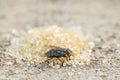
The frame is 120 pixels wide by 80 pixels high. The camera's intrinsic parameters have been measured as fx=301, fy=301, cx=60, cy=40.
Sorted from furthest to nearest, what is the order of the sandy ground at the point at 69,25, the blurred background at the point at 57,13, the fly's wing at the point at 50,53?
the blurred background at the point at 57,13
the fly's wing at the point at 50,53
the sandy ground at the point at 69,25

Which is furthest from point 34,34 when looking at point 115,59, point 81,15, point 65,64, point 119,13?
point 119,13

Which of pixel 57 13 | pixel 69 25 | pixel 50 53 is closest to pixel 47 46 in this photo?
pixel 50 53

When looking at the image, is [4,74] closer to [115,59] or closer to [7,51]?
[7,51]

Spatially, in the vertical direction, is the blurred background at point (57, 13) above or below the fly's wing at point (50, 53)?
above

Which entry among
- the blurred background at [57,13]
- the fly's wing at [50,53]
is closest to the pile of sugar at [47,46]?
Result: the fly's wing at [50,53]

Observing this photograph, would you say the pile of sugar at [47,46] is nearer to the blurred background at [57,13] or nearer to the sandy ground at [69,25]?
the sandy ground at [69,25]

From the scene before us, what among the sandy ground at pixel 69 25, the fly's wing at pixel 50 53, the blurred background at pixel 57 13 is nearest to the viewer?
the sandy ground at pixel 69 25

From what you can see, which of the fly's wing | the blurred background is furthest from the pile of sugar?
the blurred background

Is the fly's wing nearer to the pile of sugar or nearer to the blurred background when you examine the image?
the pile of sugar

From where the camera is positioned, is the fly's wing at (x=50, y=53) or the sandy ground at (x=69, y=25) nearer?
the sandy ground at (x=69, y=25)

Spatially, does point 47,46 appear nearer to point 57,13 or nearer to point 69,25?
point 69,25
